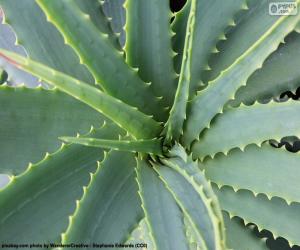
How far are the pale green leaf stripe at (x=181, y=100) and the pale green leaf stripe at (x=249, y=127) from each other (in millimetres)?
38

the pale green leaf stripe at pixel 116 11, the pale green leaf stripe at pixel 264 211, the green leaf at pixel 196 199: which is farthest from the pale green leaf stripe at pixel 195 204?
the pale green leaf stripe at pixel 116 11

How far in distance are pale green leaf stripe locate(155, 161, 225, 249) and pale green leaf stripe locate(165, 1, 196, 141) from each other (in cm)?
5

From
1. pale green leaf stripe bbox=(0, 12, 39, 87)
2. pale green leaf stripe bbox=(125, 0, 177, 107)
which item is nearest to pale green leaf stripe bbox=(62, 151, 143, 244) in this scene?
pale green leaf stripe bbox=(125, 0, 177, 107)

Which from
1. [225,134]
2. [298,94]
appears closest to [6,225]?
[225,134]

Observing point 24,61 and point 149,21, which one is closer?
point 24,61

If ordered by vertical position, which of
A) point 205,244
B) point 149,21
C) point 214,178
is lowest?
point 205,244

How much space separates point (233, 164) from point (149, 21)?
20 cm

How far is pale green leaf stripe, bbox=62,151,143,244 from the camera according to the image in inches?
18.2

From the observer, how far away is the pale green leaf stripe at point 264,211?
57 cm

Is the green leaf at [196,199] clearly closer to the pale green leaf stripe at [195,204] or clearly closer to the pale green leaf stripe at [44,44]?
the pale green leaf stripe at [195,204]

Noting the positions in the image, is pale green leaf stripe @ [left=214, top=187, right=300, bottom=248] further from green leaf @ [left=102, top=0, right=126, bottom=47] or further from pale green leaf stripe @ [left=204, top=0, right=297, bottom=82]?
green leaf @ [left=102, top=0, right=126, bottom=47]

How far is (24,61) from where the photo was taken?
34cm

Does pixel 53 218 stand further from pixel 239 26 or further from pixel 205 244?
pixel 239 26

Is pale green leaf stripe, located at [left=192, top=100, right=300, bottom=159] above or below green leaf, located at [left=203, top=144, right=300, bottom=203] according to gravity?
above
